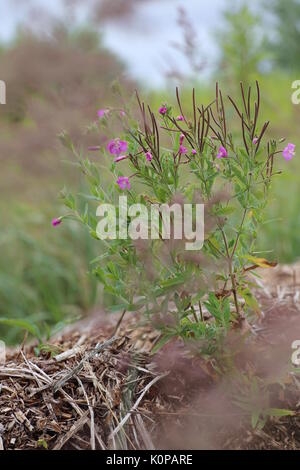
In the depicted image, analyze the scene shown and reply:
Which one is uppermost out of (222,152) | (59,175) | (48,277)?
(59,175)

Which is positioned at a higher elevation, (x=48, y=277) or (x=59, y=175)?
(x=59, y=175)

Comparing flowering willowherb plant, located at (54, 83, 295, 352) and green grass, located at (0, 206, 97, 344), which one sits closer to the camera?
flowering willowherb plant, located at (54, 83, 295, 352)

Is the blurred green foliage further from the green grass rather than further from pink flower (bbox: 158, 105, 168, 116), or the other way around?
pink flower (bbox: 158, 105, 168, 116)

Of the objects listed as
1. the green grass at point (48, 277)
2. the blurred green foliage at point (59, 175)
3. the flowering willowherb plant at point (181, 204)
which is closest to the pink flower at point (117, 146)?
the flowering willowherb plant at point (181, 204)

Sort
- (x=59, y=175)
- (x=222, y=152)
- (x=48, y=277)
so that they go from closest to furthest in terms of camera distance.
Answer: (x=222, y=152), (x=48, y=277), (x=59, y=175)

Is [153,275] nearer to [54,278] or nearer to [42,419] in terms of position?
[42,419]

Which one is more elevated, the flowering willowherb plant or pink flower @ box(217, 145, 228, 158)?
pink flower @ box(217, 145, 228, 158)

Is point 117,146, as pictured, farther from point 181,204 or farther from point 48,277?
point 48,277

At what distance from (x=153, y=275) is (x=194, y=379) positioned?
32cm

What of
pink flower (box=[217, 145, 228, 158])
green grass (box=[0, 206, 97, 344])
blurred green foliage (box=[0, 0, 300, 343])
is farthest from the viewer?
green grass (box=[0, 206, 97, 344])

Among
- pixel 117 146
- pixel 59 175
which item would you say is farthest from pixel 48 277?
pixel 117 146

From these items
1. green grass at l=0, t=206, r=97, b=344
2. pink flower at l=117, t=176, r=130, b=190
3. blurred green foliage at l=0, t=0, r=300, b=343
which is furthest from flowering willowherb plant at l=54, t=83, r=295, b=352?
green grass at l=0, t=206, r=97, b=344

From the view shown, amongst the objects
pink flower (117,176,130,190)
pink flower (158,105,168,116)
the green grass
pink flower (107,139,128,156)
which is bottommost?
the green grass

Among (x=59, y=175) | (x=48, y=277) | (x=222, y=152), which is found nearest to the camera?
(x=222, y=152)
